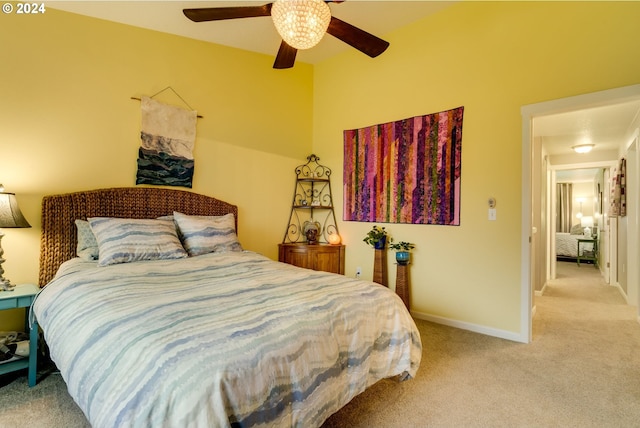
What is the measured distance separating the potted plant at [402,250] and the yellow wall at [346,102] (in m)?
0.09

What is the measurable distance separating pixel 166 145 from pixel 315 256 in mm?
1965

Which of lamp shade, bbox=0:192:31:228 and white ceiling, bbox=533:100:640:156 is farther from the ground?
white ceiling, bbox=533:100:640:156

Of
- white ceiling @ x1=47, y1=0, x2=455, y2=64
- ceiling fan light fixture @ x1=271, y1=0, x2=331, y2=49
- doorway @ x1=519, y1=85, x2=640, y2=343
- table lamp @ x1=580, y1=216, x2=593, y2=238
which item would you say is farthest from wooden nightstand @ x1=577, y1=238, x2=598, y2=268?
ceiling fan light fixture @ x1=271, y1=0, x2=331, y2=49

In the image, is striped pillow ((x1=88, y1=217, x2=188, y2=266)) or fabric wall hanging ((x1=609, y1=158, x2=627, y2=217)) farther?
fabric wall hanging ((x1=609, y1=158, x2=627, y2=217))

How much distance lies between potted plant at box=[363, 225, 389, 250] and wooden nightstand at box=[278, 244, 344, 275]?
48 cm

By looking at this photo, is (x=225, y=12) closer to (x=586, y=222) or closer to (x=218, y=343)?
(x=218, y=343)

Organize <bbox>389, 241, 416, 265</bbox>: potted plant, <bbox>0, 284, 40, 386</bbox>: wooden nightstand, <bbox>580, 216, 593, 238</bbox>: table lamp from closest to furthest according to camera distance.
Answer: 1. <bbox>0, 284, 40, 386</bbox>: wooden nightstand
2. <bbox>389, 241, 416, 265</bbox>: potted plant
3. <bbox>580, 216, 593, 238</bbox>: table lamp

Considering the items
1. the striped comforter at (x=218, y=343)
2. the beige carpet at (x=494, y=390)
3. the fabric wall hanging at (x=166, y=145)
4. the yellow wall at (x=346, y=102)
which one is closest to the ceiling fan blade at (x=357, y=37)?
the yellow wall at (x=346, y=102)

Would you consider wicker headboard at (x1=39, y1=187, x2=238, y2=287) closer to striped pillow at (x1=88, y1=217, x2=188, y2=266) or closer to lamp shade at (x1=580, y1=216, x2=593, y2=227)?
striped pillow at (x1=88, y1=217, x2=188, y2=266)

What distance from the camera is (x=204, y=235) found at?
2809mm

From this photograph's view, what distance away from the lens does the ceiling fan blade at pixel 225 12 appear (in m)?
2.01

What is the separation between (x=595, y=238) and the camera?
738 centimetres

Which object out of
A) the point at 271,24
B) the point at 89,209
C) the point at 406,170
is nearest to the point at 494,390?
the point at 406,170

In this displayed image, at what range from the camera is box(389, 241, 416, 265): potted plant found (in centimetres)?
328
